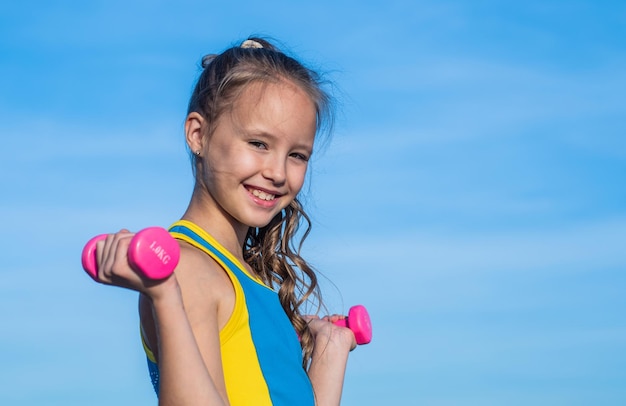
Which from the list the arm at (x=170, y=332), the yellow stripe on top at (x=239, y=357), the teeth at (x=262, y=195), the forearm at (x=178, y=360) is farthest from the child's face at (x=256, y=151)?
the forearm at (x=178, y=360)

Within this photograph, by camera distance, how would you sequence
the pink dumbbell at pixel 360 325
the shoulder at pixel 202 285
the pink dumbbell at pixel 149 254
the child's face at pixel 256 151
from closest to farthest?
the pink dumbbell at pixel 149 254
the shoulder at pixel 202 285
the child's face at pixel 256 151
the pink dumbbell at pixel 360 325

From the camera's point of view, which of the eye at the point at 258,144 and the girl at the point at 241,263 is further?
the eye at the point at 258,144

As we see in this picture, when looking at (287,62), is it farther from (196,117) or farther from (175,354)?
(175,354)

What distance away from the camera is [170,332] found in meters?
3.06

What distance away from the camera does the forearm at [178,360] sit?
306 centimetres

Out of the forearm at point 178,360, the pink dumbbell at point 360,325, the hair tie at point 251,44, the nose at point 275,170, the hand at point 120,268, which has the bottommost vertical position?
the forearm at point 178,360

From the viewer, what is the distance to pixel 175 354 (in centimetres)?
308

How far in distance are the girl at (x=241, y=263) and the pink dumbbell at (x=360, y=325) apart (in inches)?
5.7

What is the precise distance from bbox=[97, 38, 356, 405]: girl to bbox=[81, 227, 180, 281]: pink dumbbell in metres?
0.05

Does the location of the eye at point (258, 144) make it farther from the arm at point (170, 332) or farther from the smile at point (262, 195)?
the arm at point (170, 332)

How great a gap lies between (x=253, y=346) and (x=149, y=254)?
2.94 feet

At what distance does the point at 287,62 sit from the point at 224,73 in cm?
31

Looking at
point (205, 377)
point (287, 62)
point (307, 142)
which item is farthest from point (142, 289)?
point (287, 62)

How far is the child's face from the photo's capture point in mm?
3930
